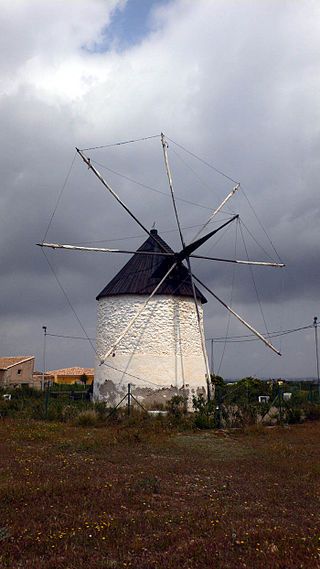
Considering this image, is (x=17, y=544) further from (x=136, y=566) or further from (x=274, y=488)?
(x=274, y=488)

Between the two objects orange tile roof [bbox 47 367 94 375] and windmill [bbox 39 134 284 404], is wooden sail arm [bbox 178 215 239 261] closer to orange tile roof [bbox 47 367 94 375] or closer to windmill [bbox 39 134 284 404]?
windmill [bbox 39 134 284 404]

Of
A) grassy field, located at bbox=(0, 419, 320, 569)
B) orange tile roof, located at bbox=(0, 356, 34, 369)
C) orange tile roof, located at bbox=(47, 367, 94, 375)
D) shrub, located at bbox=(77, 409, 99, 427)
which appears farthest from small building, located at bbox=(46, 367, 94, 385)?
grassy field, located at bbox=(0, 419, 320, 569)

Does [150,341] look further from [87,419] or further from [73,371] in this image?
[73,371]

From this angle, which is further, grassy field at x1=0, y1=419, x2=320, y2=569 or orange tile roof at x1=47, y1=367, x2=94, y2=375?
orange tile roof at x1=47, y1=367, x2=94, y2=375

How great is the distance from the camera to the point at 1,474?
7.48 metres

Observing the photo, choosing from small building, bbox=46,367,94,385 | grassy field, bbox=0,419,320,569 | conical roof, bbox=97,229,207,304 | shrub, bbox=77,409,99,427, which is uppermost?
conical roof, bbox=97,229,207,304

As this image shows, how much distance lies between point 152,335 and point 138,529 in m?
13.7

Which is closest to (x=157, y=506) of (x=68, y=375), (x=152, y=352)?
(x=152, y=352)

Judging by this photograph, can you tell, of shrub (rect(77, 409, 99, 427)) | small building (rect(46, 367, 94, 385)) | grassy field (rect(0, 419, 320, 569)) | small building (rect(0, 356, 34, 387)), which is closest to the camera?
grassy field (rect(0, 419, 320, 569))

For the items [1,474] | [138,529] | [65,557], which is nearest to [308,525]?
[138,529]

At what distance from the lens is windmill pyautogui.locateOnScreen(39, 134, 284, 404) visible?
18.4 m

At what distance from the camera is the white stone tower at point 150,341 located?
18391 millimetres

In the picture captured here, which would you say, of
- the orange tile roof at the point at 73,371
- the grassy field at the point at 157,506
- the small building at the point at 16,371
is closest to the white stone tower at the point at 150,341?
the grassy field at the point at 157,506

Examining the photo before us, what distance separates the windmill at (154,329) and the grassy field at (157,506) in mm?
7282
